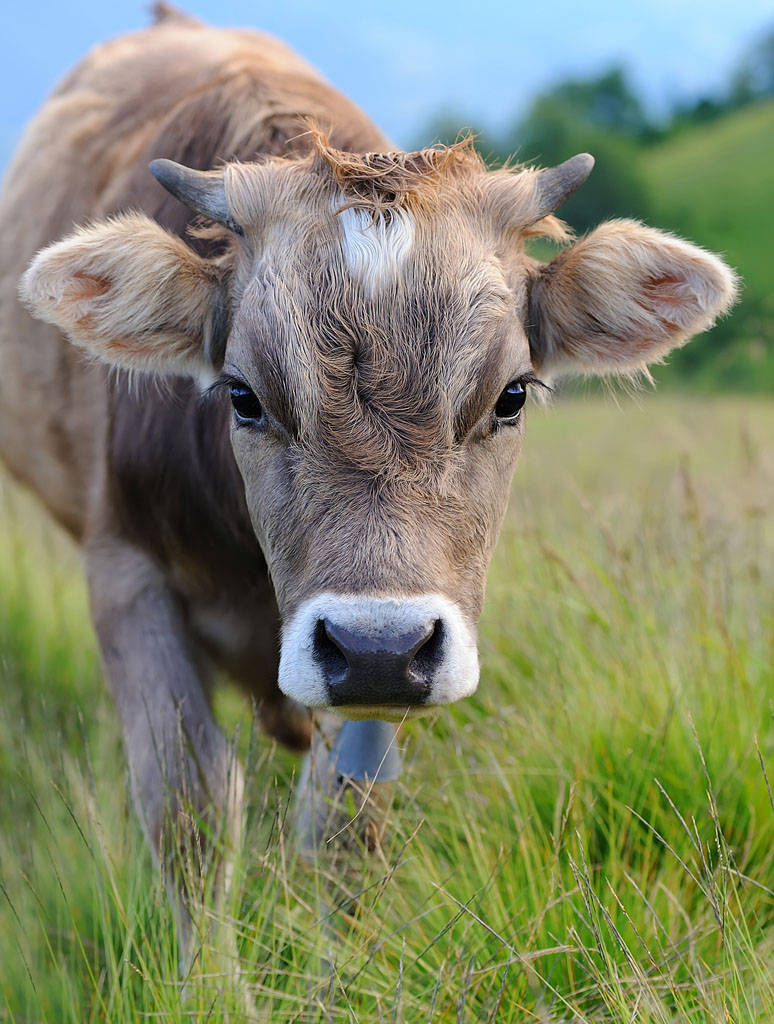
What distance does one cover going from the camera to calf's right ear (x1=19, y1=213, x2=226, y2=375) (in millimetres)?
2820

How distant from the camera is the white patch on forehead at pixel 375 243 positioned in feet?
8.20

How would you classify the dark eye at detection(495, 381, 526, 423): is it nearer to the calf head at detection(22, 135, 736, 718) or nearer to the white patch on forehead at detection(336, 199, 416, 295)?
the calf head at detection(22, 135, 736, 718)

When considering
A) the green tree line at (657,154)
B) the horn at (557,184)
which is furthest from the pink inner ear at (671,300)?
the green tree line at (657,154)

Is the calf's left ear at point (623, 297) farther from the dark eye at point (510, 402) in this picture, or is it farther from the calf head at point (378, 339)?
the dark eye at point (510, 402)

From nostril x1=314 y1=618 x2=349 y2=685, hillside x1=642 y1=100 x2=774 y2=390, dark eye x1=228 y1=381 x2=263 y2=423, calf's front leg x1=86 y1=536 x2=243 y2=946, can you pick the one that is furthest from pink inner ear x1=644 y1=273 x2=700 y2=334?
hillside x1=642 y1=100 x2=774 y2=390

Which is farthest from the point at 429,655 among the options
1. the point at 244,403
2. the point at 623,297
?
the point at 623,297

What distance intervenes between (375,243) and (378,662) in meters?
0.97

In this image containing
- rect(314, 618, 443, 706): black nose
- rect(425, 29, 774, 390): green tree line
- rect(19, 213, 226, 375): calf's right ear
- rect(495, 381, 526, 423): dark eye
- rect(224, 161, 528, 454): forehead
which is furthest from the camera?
rect(425, 29, 774, 390): green tree line

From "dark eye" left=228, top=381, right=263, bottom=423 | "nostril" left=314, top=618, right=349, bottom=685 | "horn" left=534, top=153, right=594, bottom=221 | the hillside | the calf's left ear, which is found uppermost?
the hillside

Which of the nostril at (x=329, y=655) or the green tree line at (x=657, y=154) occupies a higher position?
the green tree line at (x=657, y=154)

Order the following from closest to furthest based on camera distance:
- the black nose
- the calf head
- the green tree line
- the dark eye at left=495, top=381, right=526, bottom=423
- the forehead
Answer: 1. the black nose
2. the calf head
3. the forehead
4. the dark eye at left=495, top=381, right=526, bottom=423
5. the green tree line

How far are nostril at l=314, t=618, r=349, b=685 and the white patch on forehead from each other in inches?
30.1

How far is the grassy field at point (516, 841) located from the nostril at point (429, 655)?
12.6 inches

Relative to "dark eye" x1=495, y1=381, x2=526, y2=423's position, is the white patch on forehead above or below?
above
